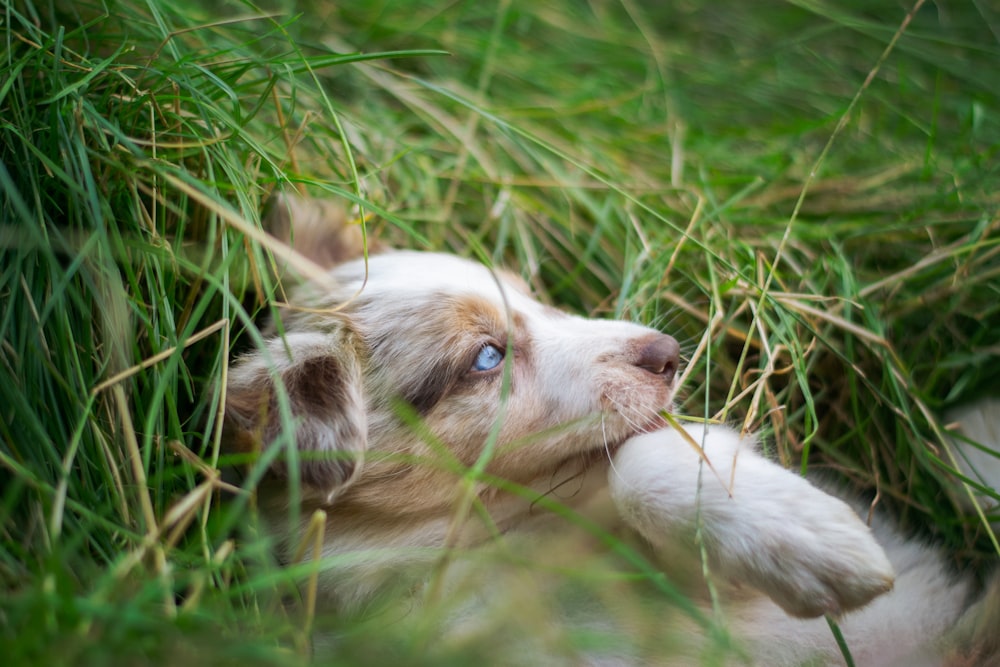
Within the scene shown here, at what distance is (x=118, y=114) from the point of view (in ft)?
6.63

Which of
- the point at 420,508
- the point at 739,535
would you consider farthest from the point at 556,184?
the point at 739,535

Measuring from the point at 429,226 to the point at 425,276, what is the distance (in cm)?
64

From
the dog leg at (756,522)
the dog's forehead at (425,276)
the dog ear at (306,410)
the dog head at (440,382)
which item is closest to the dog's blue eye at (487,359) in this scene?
the dog head at (440,382)

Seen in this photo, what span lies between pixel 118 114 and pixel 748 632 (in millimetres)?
2137

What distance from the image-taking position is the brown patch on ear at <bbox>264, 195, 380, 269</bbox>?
2.37m

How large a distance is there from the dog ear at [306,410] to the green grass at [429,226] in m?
0.11

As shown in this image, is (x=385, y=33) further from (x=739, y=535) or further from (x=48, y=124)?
(x=739, y=535)

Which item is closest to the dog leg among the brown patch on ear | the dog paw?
the dog paw

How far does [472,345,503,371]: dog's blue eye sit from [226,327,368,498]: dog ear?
324 mm

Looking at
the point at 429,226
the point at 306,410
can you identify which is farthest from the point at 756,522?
the point at 429,226

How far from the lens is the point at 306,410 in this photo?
1761 mm

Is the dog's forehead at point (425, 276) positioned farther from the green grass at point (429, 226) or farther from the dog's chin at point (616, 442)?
the dog's chin at point (616, 442)

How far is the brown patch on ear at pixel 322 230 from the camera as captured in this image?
93.4 inches

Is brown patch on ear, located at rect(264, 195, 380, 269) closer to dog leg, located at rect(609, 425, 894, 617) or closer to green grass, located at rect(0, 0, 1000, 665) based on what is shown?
green grass, located at rect(0, 0, 1000, 665)
